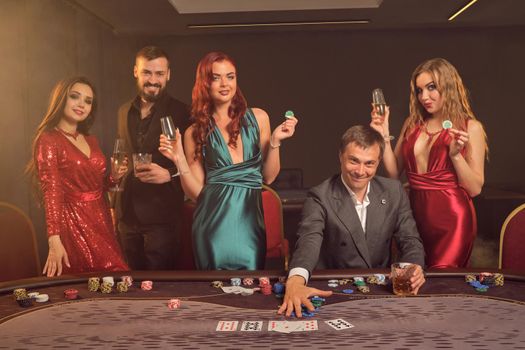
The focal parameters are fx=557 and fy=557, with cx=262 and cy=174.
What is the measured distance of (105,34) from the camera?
10.9ft

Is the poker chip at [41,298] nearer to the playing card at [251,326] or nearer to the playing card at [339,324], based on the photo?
the playing card at [251,326]

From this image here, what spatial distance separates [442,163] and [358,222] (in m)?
0.77

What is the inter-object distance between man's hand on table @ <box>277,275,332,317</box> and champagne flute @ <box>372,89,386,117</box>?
1.64 m

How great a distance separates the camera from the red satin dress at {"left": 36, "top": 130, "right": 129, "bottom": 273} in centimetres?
308

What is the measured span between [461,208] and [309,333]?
1.90m

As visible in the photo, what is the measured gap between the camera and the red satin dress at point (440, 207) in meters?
3.16

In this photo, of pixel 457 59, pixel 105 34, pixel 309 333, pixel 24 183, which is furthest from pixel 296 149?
pixel 309 333

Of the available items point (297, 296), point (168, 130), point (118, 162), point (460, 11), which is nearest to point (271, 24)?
point (168, 130)

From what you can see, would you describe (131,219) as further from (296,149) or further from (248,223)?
(296,149)

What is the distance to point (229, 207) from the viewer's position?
321 cm

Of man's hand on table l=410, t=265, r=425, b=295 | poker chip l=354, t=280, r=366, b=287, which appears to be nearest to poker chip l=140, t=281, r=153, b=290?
poker chip l=354, t=280, r=366, b=287

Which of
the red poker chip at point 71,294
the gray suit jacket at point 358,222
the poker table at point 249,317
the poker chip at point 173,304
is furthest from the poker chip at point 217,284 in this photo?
the gray suit jacket at point 358,222

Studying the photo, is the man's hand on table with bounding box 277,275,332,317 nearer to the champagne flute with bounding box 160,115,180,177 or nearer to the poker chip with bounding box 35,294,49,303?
the poker chip with bounding box 35,294,49,303

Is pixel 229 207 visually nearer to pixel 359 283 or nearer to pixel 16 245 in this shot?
pixel 16 245
